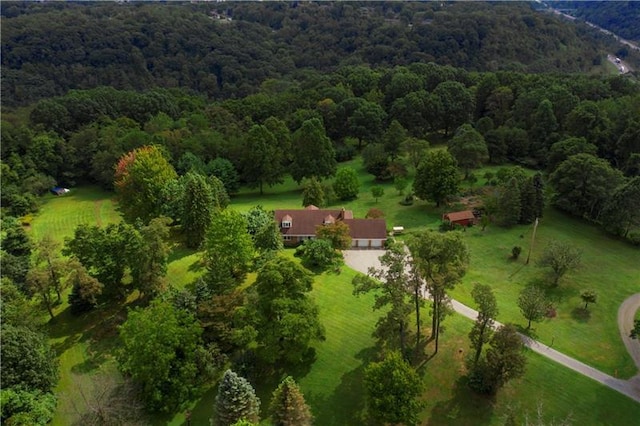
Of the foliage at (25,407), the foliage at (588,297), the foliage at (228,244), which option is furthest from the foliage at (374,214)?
the foliage at (25,407)

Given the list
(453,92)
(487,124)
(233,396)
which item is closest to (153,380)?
(233,396)

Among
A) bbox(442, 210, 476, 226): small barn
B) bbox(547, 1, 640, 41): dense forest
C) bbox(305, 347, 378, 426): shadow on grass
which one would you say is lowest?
bbox(305, 347, 378, 426): shadow on grass

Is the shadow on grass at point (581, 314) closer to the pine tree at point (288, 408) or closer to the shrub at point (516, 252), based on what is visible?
the shrub at point (516, 252)

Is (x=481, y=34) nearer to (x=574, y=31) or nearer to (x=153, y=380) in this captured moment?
(x=574, y=31)

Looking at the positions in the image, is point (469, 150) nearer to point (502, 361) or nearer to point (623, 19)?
point (502, 361)

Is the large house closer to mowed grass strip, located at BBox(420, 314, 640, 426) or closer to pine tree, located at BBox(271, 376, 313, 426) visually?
mowed grass strip, located at BBox(420, 314, 640, 426)

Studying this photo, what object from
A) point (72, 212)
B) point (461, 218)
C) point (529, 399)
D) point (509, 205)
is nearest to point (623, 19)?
point (509, 205)

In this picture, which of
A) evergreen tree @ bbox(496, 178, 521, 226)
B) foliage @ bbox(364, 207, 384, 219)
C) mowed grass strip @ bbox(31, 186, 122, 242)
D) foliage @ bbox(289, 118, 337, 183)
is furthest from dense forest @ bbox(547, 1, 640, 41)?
mowed grass strip @ bbox(31, 186, 122, 242)
